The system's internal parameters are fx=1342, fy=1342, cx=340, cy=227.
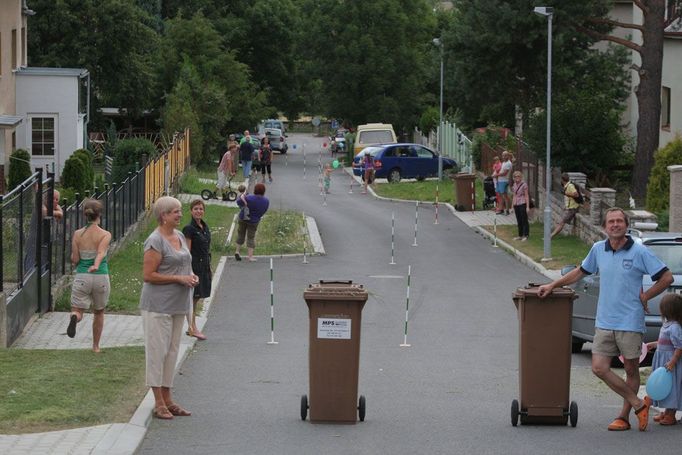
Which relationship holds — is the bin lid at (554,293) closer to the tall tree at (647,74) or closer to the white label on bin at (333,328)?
the white label on bin at (333,328)

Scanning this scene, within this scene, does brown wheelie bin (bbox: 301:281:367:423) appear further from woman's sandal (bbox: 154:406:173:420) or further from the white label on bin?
woman's sandal (bbox: 154:406:173:420)

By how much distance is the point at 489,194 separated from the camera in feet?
134

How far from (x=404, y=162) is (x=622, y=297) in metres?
42.6

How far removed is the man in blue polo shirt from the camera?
10438mm

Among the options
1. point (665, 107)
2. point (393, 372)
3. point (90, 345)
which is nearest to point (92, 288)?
point (90, 345)

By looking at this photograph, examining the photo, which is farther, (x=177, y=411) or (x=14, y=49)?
(x=14, y=49)

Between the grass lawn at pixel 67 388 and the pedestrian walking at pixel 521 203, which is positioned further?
the pedestrian walking at pixel 521 203

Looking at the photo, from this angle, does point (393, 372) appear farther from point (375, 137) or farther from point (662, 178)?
point (375, 137)

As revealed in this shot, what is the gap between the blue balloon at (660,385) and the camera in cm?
1071

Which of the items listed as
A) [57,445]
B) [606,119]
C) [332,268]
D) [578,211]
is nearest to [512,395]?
[57,445]

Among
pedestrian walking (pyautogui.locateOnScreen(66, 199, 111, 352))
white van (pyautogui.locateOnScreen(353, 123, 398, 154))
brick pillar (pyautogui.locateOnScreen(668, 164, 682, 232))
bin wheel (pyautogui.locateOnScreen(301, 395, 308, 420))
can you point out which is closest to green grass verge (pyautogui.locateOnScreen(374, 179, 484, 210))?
white van (pyautogui.locateOnScreen(353, 123, 398, 154))

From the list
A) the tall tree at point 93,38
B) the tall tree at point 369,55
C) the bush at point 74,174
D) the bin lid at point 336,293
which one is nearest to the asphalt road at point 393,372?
the bin lid at point 336,293

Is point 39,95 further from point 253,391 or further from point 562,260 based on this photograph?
point 253,391

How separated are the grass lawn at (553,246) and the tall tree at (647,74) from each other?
3.08 metres
